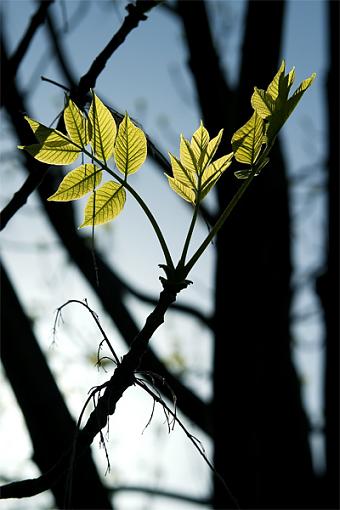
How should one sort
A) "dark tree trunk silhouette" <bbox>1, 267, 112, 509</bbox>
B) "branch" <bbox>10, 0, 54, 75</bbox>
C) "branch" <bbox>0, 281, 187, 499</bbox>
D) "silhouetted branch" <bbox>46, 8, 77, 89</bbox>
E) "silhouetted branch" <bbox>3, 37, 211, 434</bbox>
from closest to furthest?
"branch" <bbox>0, 281, 187, 499</bbox>, "branch" <bbox>10, 0, 54, 75</bbox>, "dark tree trunk silhouette" <bbox>1, 267, 112, 509</bbox>, "silhouetted branch" <bbox>3, 37, 211, 434</bbox>, "silhouetted branch" <bbox>46, 8, 77, 89</bbox>

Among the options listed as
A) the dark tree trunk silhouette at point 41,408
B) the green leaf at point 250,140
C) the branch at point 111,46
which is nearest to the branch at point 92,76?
the branch at point 111,46

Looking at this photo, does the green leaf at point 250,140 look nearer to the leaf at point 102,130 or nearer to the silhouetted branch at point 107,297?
the leaf at point 102,130

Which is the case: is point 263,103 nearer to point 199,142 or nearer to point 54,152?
point 199,142

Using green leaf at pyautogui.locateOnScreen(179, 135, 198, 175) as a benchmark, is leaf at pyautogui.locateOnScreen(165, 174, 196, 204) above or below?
below

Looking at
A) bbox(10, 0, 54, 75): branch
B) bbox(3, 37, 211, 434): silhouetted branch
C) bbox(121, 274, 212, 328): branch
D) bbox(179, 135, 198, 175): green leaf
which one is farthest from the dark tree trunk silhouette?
bbox(121, 274, 212, 328): branch

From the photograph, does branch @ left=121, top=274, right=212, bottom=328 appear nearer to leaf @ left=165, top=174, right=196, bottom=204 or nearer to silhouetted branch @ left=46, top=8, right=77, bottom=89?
silhouetted branch @ left=46, top=8, right=77, bottom=89

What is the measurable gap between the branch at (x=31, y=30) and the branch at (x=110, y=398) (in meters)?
0.57

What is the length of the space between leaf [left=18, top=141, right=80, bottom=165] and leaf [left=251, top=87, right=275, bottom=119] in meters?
0.21

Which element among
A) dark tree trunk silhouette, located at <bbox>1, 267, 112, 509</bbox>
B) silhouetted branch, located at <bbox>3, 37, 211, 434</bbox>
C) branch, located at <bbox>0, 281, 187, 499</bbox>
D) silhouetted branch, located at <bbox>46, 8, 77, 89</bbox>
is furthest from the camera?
silhouetted branch, located at <bbox>46, 8, 77, 89</bbox>

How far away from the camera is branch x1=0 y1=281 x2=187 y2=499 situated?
2.06ft

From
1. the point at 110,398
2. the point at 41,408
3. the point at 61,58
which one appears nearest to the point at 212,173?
the point at 110,398

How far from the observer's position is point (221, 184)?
110 inches

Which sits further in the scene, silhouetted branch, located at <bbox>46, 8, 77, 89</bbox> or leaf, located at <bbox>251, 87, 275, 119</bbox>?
silhouetted branch, located at <bbox>46, 8, 77, 89</bbox>

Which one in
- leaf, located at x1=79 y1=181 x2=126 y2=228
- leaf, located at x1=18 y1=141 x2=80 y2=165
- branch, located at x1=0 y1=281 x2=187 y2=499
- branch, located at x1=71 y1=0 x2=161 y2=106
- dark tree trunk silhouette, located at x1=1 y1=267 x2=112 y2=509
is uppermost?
branch, located at x1=71 y1=0 x2=161 y2=106
